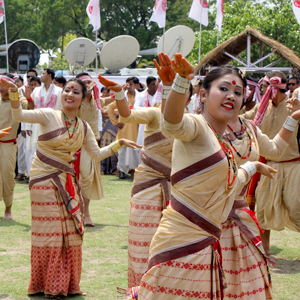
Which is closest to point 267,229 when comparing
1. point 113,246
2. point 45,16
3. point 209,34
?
point 113,246

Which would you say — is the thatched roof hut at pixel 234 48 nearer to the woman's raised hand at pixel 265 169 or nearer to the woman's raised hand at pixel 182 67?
the woman's raised hand at pixel 265 169

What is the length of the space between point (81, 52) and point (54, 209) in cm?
1170

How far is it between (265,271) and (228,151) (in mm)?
1119

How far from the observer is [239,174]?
10.5 ft

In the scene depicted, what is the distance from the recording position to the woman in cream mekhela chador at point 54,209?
4.73 meters

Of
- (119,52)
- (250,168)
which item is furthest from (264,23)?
(250,168)

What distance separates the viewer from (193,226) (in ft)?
8.86

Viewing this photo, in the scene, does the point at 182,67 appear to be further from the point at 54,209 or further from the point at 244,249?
the point at 54,209

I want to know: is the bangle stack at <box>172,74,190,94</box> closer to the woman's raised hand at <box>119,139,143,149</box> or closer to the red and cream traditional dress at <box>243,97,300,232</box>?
the woman's raised hand at <box>119,139,143,149</box>

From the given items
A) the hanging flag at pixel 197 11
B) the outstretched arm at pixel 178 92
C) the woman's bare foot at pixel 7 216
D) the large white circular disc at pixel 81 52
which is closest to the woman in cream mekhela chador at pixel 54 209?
the outstretched arm at pixel 178 92

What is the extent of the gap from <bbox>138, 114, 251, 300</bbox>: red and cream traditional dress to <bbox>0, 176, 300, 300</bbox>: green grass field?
211cm

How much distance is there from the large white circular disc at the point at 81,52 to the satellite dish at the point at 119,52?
0.40 meters

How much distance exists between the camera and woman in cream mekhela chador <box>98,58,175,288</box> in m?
4.65

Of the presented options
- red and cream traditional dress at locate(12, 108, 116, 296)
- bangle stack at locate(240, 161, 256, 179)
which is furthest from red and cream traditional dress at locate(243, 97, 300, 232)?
bangle stack at locate(240, 161, 256, 179)
